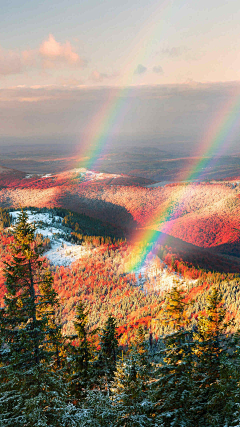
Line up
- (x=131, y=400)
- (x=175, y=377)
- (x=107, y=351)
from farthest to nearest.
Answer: (x=107, y=351), (x=175, y=377), (x=131, y=400)

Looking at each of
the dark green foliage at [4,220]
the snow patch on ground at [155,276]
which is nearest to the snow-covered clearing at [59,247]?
the dark green foliage at [4,220]

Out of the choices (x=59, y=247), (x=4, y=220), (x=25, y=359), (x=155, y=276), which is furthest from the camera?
(x=4, y=220)

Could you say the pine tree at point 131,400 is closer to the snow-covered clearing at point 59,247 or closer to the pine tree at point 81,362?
the pine tree at point 81,362

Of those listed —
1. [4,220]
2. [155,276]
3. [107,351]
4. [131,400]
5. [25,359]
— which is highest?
[4,220]

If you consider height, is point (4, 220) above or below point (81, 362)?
above

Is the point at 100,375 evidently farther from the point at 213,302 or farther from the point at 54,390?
the point at 213,302

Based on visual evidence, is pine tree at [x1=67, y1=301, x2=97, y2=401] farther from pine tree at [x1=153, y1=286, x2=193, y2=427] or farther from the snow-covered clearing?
the snow-covered clearing

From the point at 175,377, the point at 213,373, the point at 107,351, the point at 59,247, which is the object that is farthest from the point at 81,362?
the point at 59,247

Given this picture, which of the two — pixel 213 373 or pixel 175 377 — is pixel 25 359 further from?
pixel 213 373
